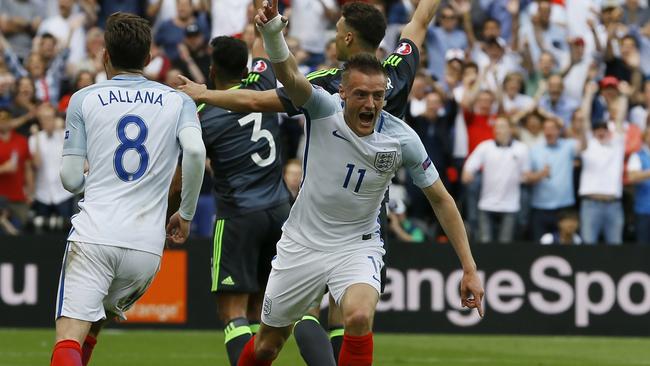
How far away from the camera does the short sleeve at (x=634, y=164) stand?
56.3 ft

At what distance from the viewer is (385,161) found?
7.96 meters

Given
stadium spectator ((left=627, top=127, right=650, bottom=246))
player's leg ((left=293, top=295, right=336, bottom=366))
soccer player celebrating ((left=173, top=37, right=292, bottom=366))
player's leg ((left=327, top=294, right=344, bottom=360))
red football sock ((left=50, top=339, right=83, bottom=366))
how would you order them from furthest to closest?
stadium spectator ((left=627, top=127, right=650, bottom=246)) → soccer player celebrating ((left=173, top=37, right=292, bottom=366)) → player's leg ((left=327, top=294, right=344, bottom=360)) → player's leg ((left=293, top=295, right=336, bottom=366)) → red football sock ((left=50, top=339, right=83, bottom=366))

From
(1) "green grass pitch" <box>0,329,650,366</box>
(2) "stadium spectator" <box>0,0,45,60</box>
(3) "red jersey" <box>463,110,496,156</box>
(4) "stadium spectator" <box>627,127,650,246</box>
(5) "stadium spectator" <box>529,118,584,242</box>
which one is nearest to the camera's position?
(1) "green grass pitch" <box>0,329,650,366</box>

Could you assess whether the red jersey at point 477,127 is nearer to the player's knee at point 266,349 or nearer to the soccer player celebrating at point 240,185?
the soccer player celebrating at point 240,185

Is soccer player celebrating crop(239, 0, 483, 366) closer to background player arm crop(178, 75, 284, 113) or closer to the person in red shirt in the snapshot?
background player arm crop(178, 75, 284, 113)

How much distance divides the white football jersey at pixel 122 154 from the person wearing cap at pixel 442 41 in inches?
481

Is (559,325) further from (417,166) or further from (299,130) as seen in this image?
(417,166)

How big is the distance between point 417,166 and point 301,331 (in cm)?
162

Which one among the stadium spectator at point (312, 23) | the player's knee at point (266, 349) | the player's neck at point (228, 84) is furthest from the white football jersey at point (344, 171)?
the stadium spectator at point (312, 23)

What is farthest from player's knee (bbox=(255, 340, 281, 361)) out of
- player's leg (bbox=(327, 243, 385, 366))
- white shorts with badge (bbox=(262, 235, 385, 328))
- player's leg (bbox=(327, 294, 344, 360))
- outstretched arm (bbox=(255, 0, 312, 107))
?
outstretched arm (bbox=(255, 0, 312, 107))

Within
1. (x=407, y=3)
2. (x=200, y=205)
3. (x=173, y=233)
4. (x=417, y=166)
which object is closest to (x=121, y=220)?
(x=173, y=233)

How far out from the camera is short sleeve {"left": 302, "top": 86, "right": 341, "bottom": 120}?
7.85 m

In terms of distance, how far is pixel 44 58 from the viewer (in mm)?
18484

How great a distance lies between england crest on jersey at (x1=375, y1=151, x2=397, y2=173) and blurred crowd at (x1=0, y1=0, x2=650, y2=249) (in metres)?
7.33
